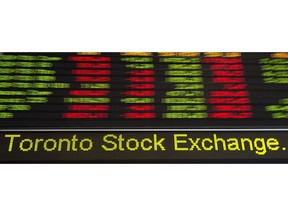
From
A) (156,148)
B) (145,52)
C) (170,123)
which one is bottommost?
(156,148)

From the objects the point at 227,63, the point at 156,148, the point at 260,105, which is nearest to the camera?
the point at 156,148

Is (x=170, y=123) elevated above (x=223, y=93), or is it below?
below

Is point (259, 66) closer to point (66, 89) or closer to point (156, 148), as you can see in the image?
point (156, 148)

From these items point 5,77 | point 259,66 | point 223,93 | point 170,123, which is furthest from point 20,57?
point 259,66

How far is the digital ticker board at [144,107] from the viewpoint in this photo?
333 cm

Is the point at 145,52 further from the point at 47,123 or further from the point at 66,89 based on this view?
the point at 47,123

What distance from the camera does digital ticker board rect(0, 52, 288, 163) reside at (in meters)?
3.33

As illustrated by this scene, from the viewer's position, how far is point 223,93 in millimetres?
3701

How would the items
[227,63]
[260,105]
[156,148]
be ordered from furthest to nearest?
[227,63]
[260,105]
[156,148]

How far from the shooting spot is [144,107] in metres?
3.60

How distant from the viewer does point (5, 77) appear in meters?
3.71

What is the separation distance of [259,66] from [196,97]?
0.65 meters

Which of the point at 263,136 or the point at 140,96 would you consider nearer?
the point at 263,136

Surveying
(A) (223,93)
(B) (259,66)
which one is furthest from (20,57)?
(B) (259,66)
